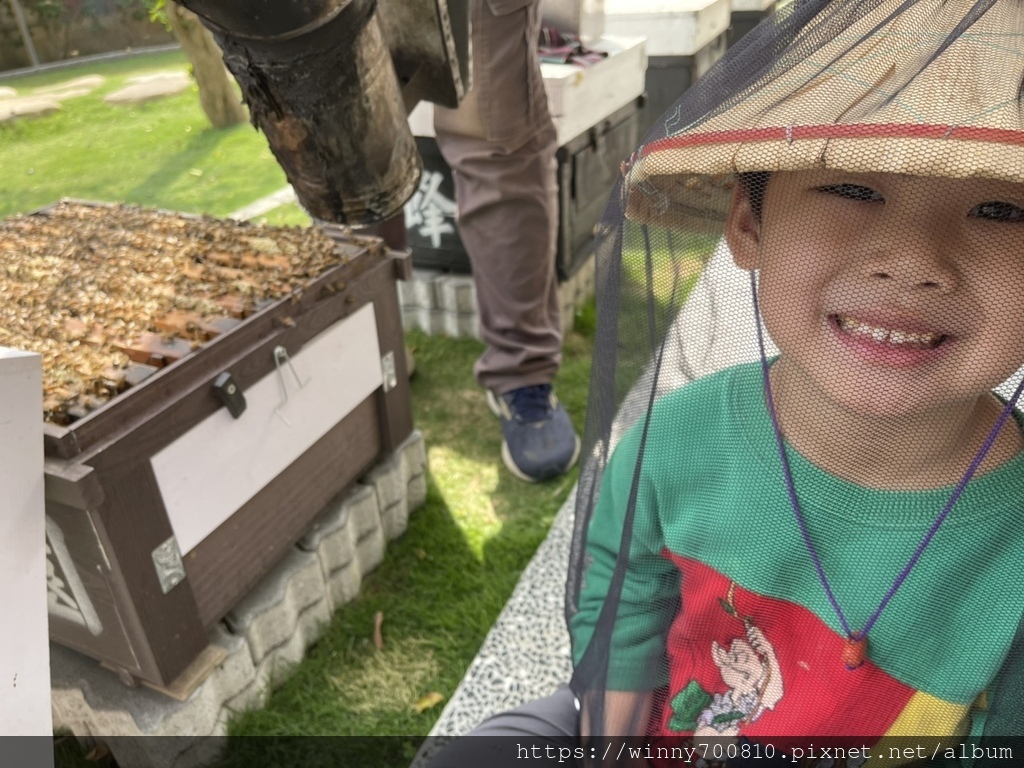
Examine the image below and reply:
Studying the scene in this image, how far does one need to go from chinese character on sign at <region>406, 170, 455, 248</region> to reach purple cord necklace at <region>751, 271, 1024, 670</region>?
199 centimetres

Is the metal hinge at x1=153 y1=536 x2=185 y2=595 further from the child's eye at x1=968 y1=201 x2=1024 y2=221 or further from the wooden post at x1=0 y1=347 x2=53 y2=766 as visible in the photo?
the child's eye at x1=968 y1=201 x2=1024 y2=221

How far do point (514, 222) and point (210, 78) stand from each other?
2345 millimetres

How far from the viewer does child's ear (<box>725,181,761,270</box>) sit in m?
0.81

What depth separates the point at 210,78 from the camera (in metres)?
3.66

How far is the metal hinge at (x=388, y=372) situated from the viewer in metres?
1.78

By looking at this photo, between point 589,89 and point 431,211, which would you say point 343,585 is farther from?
point 589,89

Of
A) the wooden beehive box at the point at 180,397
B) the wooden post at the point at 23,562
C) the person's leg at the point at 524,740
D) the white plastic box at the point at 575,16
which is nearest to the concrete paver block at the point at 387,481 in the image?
the wooden beehive box at the point at 180,397

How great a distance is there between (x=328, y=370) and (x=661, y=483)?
845 mm

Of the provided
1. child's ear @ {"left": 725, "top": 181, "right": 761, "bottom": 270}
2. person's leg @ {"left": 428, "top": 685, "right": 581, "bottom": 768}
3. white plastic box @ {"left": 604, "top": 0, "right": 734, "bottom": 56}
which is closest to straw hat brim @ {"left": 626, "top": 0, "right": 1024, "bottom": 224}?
child's ear @ {"left": 725, "top": 181, "right": 761, "bottom": 270}

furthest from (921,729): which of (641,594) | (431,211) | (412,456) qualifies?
(431,211)

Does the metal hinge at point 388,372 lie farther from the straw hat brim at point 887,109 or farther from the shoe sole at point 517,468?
the straw hat brim at point 887,109

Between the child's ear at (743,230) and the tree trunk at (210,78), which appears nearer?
the child's ear at (743,230)

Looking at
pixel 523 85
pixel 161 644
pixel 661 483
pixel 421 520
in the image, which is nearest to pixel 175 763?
pixel 161 644

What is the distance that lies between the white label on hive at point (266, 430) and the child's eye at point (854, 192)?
1022 mm
